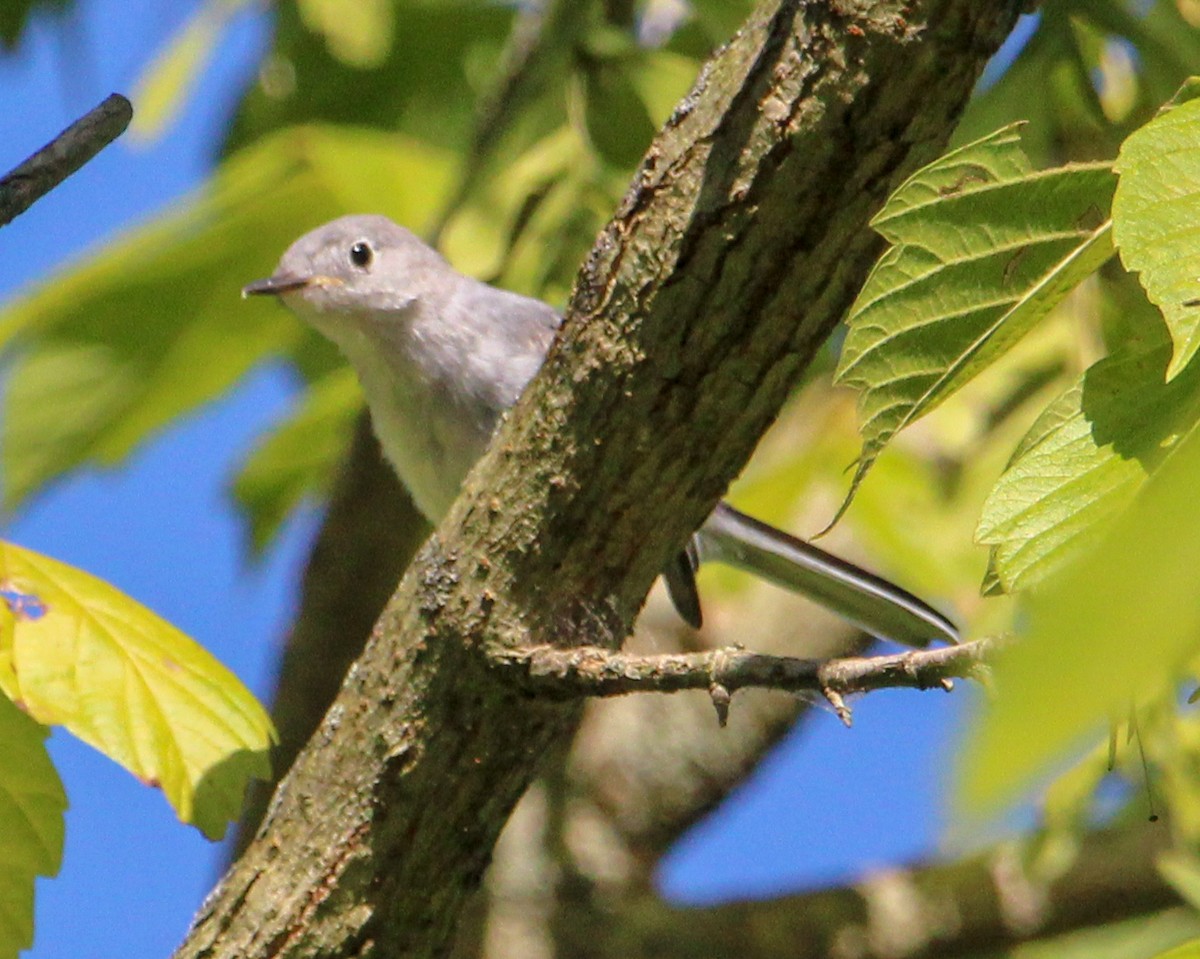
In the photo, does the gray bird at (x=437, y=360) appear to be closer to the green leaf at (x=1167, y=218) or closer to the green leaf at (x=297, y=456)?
the green leaf at (x=297, y=456)

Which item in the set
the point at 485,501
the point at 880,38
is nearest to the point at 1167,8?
the point at 880,38

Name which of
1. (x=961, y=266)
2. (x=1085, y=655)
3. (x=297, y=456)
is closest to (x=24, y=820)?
(x=961, y=266)

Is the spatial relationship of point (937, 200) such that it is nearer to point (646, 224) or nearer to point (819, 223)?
point (819, 223)

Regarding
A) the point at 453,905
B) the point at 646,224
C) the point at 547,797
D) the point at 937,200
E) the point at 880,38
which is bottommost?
the point at 453,905

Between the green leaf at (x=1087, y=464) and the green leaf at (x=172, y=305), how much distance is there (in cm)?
211

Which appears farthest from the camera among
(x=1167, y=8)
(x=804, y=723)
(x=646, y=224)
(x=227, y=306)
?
(x=804, y=723)

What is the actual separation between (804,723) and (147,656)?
327cm

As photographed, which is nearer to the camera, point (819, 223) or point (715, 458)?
point (819, 223)

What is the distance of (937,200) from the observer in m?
1.29

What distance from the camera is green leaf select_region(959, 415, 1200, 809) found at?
0.38 meters

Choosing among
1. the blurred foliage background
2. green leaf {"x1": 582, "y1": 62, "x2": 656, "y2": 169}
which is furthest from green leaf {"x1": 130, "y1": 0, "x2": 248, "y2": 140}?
green leaf {"x1": 582, "y1": 62, "x2": 656, "y2": 169}

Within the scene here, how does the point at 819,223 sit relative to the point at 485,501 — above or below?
above

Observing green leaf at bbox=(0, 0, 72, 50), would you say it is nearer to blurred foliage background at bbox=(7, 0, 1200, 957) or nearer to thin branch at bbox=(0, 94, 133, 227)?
blurred foliage background at bbox=(7, 0, 1200, 957)

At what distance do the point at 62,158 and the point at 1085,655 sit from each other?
1.37 meters
